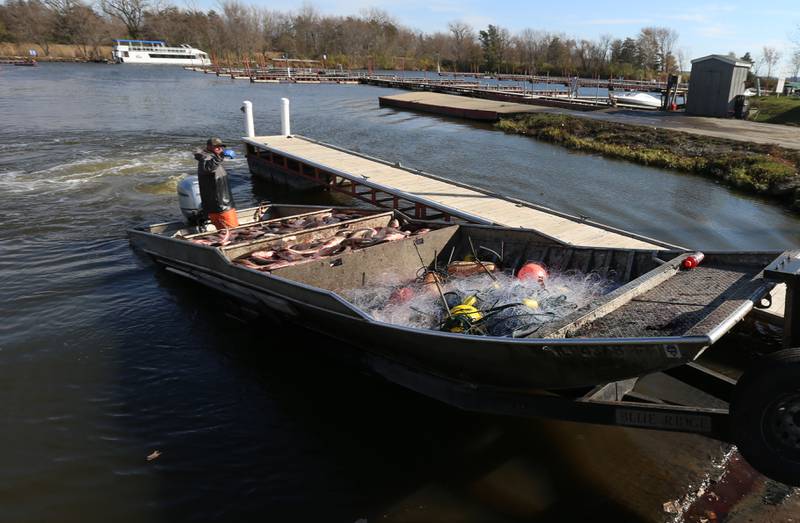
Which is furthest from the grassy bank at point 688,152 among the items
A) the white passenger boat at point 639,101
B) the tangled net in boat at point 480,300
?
the tangled net in boat at point 480,300

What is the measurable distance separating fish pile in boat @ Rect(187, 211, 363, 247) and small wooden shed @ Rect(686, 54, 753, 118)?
2557 cm

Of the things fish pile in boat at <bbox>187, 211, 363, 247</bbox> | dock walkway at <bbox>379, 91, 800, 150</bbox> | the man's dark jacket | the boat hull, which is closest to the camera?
the boat hull

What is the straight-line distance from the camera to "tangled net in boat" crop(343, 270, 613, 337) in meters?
5.61

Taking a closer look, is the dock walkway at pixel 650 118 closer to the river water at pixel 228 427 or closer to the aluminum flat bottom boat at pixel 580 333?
the river water at pixel 228 427

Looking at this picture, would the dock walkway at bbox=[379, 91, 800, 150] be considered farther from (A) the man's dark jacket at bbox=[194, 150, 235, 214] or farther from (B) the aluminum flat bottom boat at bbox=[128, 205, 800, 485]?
(A) the man's dark jacket at bbox=[194, 150, 235, 214]

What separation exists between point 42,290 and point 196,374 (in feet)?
15.3

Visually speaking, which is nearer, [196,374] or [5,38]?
[196,374]

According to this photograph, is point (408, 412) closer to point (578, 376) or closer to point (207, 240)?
point (578, 376)

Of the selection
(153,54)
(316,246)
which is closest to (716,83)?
(316,246)

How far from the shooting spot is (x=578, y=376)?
4.78 m

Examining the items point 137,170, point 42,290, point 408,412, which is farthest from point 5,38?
point 408,412

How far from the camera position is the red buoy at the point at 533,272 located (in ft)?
22.6

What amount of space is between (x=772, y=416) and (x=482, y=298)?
10.3 feet

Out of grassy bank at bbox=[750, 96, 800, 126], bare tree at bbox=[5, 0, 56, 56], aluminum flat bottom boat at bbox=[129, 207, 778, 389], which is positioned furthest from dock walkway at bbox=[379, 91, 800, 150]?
bare tree at bbox=[5, 0, 56, 56]
